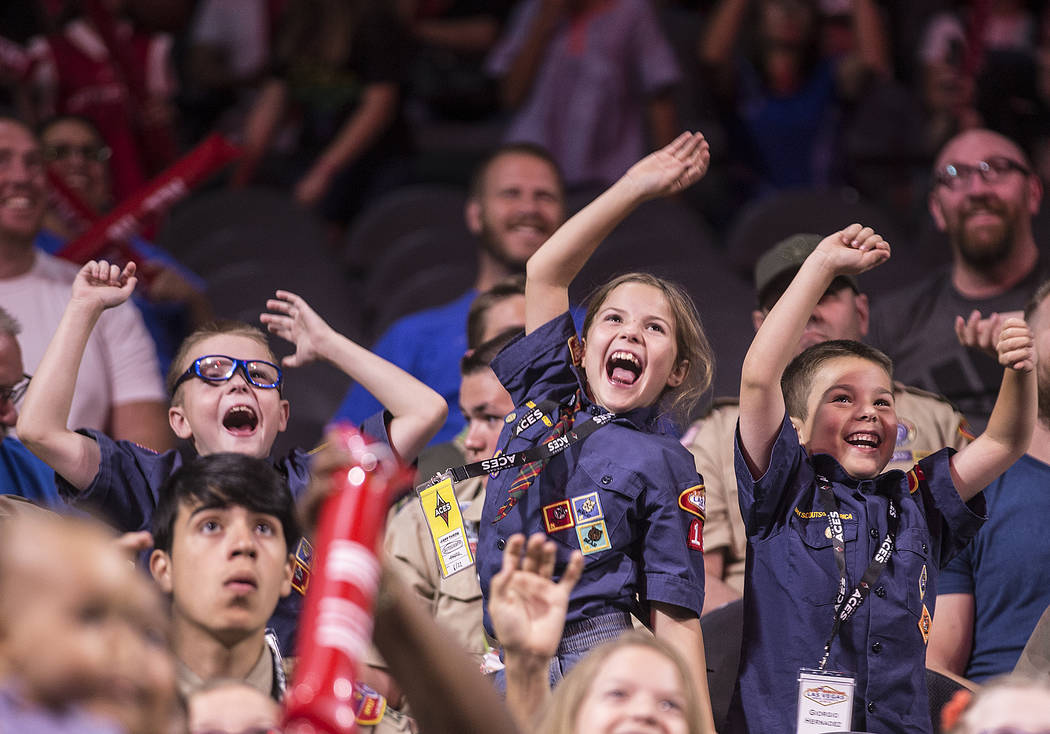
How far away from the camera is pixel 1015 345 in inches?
106

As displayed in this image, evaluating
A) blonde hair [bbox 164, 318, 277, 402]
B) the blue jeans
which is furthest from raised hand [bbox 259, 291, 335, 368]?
the blue jeans

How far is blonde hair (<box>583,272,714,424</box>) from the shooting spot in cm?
288

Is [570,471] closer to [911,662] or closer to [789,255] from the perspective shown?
[911,662]

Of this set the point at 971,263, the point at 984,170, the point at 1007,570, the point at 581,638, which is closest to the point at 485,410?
the point at 581,638

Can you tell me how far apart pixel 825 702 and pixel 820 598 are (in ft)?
0.63

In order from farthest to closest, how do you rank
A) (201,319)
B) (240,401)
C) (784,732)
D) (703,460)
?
(201,319), (703,460), (240,401), (784,732)

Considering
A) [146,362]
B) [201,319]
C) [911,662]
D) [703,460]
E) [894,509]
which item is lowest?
[911,662]

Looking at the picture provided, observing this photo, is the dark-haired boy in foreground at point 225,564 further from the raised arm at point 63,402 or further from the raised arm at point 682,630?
the raised arm at point 682,630

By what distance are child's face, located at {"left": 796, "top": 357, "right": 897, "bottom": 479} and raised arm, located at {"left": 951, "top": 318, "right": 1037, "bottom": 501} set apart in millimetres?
162

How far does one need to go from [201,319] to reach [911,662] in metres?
2.60

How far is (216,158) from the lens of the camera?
478 cm

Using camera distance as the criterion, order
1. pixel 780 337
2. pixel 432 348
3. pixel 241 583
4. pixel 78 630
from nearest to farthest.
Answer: pixel 78 630 → pixel 241 583 → pixel 780 337 → pixel 432 348

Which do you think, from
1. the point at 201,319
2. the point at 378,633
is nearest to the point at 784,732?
the point at 378,633

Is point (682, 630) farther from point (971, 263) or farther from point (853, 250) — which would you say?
point (971, 263)
